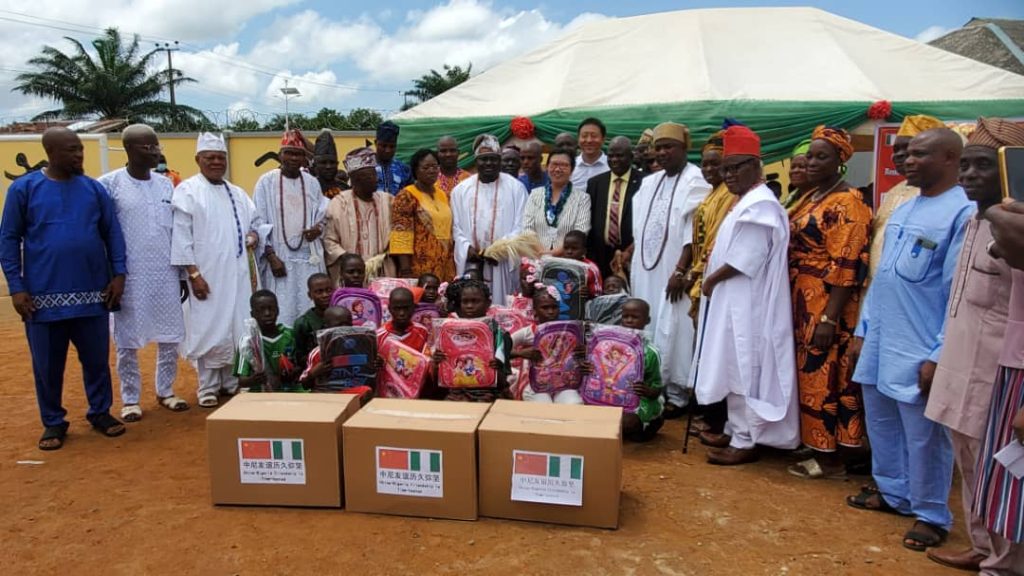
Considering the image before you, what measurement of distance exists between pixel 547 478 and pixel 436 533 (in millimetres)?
596

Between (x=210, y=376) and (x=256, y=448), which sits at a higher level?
(x=256, y=448)

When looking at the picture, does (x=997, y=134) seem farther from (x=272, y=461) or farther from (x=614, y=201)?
(x=272, y=461)

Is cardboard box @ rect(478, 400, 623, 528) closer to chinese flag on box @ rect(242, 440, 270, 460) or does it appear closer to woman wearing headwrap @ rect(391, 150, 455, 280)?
chinese flag on box @ rect(242, 440, 270, 460)

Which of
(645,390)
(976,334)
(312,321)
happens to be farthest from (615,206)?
(976,334)

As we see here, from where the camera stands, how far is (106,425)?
4906 millimetres

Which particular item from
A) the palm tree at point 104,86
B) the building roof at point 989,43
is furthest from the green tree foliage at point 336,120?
the building roof at point 989,43

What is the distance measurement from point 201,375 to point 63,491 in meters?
1.67

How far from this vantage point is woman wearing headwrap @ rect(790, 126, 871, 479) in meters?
3.88

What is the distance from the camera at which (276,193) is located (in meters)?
5.68

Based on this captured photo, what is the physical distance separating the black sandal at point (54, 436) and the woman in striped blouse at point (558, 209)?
3642 millimetres

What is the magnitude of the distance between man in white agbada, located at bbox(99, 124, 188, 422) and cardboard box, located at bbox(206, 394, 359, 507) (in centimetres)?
192

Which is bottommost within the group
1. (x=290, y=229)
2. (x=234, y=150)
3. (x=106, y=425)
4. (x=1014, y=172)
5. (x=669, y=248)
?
(x=106, y=425)

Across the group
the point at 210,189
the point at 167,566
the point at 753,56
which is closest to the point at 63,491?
the point at 167,566

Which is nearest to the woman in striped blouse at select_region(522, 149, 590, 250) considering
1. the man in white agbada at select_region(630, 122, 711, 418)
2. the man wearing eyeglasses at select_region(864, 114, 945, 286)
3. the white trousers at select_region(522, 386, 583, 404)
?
the man in white agbada at select_region(630, 122, 711, 418)
